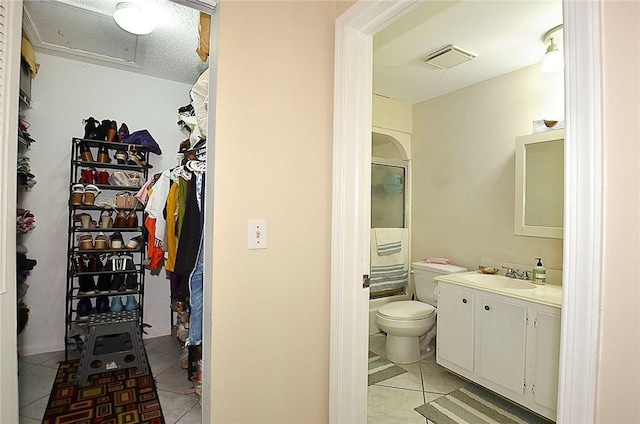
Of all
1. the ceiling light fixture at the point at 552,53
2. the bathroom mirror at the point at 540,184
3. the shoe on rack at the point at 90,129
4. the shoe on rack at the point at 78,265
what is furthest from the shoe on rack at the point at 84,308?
the ceiling light fixture at the point at 552,53

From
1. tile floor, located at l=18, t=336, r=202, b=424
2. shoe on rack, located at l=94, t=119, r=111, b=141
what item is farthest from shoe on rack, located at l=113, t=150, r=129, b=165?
tile floor, located at l=18, t=336, r=202, b=424

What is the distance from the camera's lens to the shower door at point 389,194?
3.50 m

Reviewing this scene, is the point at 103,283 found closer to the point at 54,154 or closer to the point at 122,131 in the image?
the point at 54,154

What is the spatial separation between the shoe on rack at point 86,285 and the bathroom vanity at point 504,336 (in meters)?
2.76

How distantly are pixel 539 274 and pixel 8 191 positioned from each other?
281cm

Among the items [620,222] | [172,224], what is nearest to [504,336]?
[620,222]

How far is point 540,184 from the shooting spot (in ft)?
8.38

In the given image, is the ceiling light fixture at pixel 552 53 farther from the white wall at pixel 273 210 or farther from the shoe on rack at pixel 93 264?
the shoe on rack at pixel 93 264

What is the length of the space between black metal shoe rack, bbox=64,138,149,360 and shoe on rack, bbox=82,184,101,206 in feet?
0.09

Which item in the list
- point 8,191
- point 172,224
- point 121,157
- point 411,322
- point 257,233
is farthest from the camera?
point 121,157

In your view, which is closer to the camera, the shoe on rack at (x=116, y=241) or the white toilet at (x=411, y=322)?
the white toilet at (x=411, y=322)

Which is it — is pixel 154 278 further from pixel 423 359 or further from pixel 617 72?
pixel 617 72

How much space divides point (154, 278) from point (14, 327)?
2.24 meters

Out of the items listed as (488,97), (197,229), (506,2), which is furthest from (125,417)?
(488,97)
